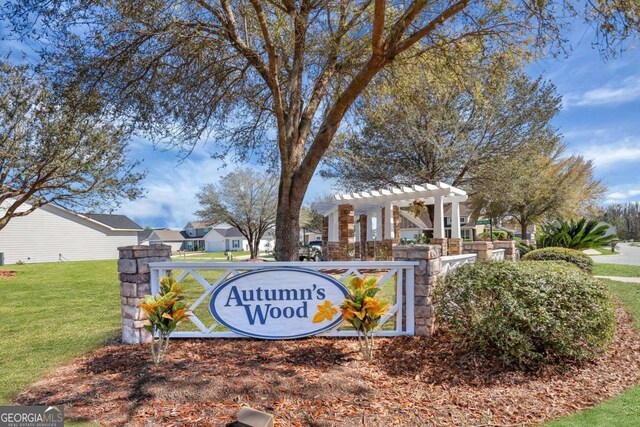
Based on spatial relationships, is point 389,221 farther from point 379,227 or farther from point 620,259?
point 620,259

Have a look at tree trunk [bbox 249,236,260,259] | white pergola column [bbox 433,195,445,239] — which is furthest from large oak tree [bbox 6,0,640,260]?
tree trunk [bbox 249,236,260,259]

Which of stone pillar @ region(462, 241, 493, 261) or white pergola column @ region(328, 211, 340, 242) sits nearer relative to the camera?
stone pillar @ region(462, 241, 493, 261)

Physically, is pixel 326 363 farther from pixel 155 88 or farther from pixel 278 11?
pixel 278 11

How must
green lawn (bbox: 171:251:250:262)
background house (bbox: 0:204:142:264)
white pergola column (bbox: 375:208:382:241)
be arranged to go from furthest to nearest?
green lawn (bbox: 171:251:250:262)
background house (bbox: 0:204:142:264)
white pergola column (bbox: 375:208:382:241)

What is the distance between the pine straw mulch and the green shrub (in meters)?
0.21

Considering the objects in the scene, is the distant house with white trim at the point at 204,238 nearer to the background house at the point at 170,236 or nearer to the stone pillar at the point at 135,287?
the background house at the point at 170,236

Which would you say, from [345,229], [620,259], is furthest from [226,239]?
[620,259]

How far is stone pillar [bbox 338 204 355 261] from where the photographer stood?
15891 millimetres

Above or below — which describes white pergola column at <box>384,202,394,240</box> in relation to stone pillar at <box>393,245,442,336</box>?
above

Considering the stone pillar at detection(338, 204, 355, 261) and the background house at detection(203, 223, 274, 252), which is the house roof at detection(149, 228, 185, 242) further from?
the stone pillar at detection(338, 204, 355, 261)

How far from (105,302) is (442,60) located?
8816 millimetres

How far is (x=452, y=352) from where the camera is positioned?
467cm

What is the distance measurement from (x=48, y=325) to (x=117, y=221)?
32.1 m

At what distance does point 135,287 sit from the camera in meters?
5.27
